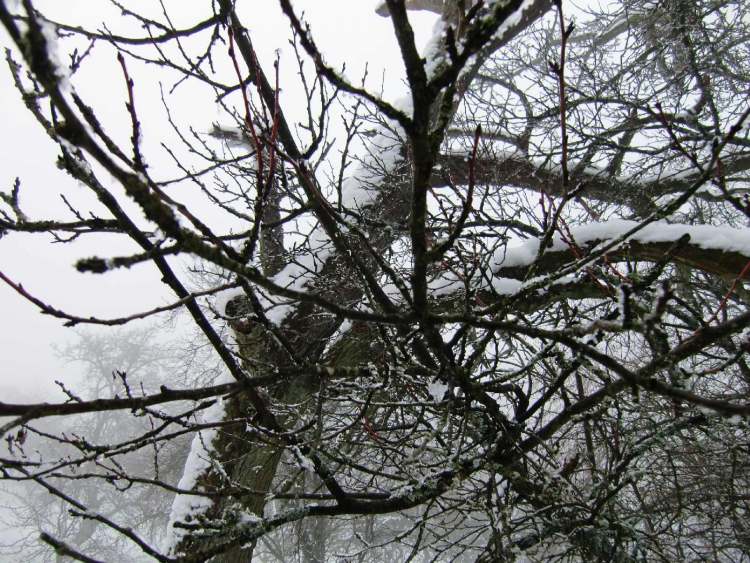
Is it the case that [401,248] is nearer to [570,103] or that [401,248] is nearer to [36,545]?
[570,103]

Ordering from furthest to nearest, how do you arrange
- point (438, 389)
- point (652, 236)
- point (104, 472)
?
point (104, 472) < point (652, 236) < point (438, 389)

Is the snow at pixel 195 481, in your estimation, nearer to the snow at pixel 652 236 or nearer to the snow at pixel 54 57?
the snow at pixel 652 236

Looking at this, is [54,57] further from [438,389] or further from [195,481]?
[195,481]

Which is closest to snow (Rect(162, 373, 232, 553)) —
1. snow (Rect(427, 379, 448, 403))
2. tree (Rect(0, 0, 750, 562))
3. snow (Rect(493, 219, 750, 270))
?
tree (Rect(0, 0, 750, 562))

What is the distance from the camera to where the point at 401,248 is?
5.52 meters

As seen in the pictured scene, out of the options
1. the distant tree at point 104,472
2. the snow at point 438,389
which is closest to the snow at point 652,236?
the snow at point 438,389

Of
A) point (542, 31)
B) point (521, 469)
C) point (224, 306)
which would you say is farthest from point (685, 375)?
point (542, 31)

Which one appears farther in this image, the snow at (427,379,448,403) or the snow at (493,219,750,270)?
the snow at (493,219,750,270)

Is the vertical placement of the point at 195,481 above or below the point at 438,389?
above

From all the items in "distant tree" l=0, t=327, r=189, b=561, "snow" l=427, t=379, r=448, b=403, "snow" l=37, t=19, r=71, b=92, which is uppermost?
"distant tree" l=0, t=327, r=189, b=561

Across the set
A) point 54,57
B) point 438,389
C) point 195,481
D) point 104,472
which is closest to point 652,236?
point 438,389

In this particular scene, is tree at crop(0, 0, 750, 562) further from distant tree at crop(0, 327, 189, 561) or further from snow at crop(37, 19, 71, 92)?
distant tree at crop(0, 327, 189, 561)

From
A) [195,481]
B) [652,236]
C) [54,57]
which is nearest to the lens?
[54,57]

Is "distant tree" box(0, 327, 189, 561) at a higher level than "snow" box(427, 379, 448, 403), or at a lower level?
higher
